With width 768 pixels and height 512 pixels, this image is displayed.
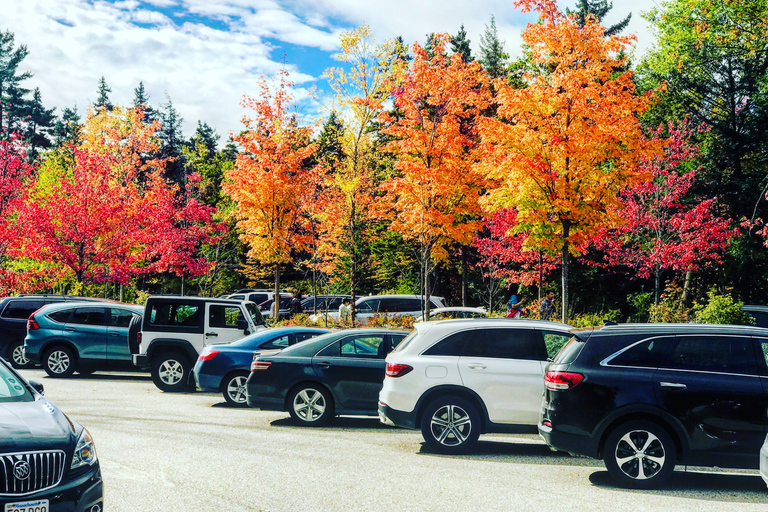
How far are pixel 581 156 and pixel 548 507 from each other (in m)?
12.9

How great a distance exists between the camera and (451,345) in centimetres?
898

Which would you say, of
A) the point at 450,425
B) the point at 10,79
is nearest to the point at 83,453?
the point at 450,425

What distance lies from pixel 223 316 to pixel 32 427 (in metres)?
9.86

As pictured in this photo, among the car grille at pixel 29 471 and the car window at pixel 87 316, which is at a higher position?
the car window at pixel 87 316

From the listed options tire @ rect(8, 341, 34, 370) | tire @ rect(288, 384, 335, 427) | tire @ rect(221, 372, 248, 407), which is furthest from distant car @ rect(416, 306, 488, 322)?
tire @ rect(8, 341, 34, 370)

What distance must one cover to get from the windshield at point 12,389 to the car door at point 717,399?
6065 millimetres

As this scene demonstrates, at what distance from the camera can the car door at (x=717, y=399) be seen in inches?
279

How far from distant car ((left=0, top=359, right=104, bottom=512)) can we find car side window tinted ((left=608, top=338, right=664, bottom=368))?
519 centimetres

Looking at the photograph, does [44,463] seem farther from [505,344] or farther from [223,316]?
[223,316]

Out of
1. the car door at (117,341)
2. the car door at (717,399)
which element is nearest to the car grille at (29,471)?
the car door at (717,399)

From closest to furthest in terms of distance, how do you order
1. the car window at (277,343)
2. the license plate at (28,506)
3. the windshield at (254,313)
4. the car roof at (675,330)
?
the license plate at (28,506) → the car roof at (675,330) → the car window at (277,343) → the windshield at (254,313)

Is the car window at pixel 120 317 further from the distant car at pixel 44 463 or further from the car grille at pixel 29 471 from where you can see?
the car grille at pixel 29 471

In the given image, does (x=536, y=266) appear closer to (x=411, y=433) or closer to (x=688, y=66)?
(x=688, y=66)

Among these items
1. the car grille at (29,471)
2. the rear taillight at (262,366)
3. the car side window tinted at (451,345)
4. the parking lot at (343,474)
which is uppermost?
the car side window tinted at (451,345)
